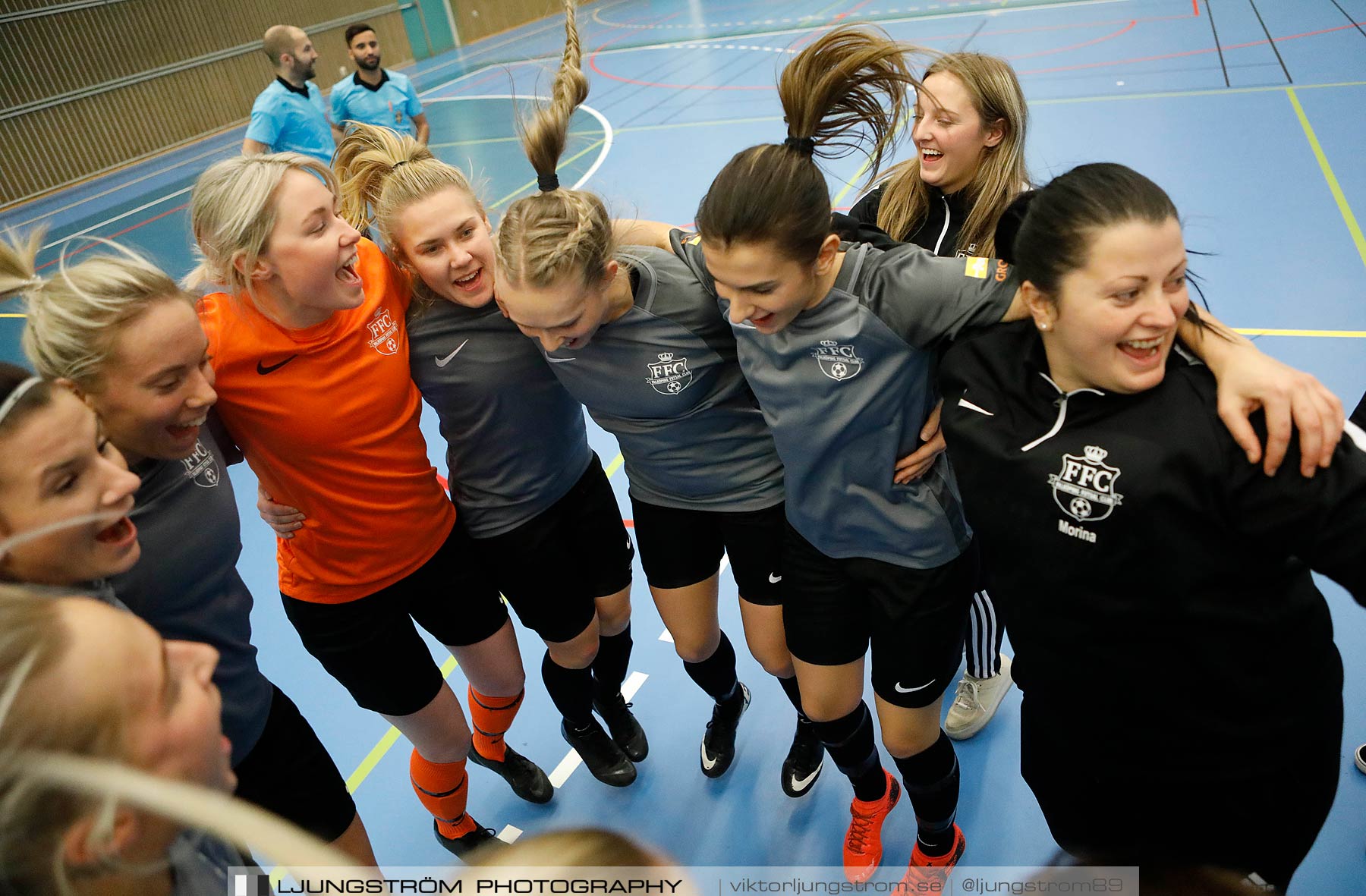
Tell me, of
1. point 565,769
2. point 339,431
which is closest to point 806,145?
point 339,431

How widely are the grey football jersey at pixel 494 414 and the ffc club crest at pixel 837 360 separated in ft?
2.84

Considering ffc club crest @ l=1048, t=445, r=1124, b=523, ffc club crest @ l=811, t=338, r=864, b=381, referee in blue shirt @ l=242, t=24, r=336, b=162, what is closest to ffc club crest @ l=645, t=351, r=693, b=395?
ffc club crest @ l=811, t=338, r=864, b=381

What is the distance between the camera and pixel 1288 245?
588cm

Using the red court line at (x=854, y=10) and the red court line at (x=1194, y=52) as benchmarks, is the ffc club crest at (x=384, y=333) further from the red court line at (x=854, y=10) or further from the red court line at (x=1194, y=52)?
the red court line at (x=854, y=10)

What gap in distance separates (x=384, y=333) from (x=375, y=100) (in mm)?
7163

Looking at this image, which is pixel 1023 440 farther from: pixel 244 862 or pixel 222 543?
pixel 222 543

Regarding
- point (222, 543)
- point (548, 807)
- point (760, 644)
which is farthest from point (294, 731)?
point (760, 644)

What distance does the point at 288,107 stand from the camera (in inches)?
307

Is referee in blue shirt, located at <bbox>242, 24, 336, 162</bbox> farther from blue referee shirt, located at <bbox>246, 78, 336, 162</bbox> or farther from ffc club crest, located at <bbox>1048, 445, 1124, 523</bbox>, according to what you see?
ffc club crest, located at <bbox>1048, 445, 1124, 523</bbox>

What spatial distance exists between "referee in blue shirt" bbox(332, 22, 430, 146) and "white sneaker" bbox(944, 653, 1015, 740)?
24.4 ft

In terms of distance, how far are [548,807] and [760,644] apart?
1.08m

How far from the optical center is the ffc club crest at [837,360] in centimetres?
213

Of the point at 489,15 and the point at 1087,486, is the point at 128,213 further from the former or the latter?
the point at 489,15

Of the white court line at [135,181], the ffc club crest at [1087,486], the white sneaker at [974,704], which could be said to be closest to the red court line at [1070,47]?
the white sneaker at [974,704]
